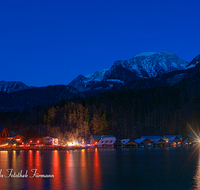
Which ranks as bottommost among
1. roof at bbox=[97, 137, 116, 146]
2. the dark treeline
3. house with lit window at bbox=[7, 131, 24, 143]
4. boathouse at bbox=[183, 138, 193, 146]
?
boathouse at bbox=[183, 138, 193, 146]

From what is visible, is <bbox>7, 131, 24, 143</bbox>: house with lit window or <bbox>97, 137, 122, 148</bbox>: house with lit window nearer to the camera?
<bbox>97, 137, 122, 148</bbox>: house with lit window

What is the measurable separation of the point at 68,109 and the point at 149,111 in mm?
57373

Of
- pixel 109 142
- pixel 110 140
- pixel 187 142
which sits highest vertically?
pixel 110 140

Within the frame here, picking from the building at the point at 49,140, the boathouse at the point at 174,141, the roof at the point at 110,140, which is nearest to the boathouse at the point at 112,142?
the roof at the point at 110,140

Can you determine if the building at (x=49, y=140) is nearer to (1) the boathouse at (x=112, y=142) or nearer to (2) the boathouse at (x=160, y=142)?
(1) the boathouse at (x=112, y=142)

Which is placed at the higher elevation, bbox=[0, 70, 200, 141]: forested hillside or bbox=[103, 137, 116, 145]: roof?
bbox=[0, 70, 200, 141]: forested hillside

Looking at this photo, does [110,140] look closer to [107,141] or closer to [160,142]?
[107,141]

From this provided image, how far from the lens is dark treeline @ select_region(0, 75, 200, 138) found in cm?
16612

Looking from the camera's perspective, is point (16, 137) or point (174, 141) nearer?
point (174, 141)

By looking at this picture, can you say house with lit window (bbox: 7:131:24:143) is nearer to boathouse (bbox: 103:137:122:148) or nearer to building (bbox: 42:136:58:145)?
building (bbox: 42:136:58:145)

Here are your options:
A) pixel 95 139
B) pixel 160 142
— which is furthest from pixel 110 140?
pixel 160 142

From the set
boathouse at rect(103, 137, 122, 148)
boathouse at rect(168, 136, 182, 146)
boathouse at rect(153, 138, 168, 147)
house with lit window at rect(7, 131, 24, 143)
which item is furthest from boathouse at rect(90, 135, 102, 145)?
house with lit window at rect(7, 131, 24, 143)

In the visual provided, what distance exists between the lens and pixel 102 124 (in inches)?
6417

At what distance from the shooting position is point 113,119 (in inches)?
6609
